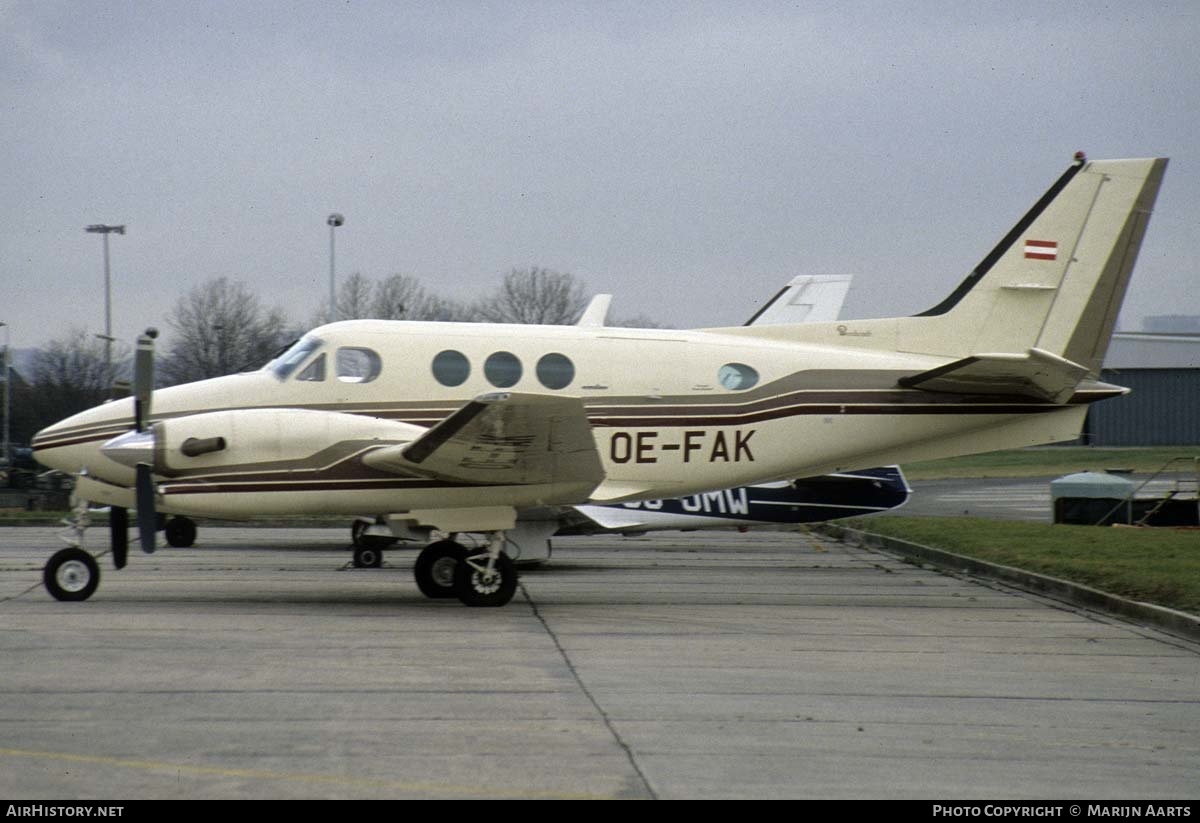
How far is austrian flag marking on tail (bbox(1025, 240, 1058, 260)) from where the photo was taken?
Result: 50.4ft

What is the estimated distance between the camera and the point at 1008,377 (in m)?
14.3

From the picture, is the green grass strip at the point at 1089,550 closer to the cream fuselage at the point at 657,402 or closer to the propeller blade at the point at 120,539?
the cream fuselage at the point at 657,402

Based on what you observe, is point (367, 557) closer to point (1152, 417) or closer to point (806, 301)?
point (806, 301)

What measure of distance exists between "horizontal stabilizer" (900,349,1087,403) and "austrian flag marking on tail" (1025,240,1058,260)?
1540 mm

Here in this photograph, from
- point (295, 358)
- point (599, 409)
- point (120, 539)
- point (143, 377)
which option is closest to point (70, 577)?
point (120, 539)

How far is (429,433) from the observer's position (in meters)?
12.2

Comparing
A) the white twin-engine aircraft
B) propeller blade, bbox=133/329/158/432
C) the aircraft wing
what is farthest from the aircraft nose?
the aircraft wing

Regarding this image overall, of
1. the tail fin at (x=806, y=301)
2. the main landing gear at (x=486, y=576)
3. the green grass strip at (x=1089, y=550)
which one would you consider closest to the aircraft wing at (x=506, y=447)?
the main landing gear at (x=486, y=576)

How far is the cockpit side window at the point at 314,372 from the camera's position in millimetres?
14445

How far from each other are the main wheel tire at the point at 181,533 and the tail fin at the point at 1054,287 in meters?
10.9

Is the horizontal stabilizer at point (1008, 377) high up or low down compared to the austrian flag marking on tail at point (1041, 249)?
down

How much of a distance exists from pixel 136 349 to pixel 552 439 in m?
4.40

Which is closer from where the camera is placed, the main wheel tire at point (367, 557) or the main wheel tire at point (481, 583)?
the main wheel tire at point (481, 583)
